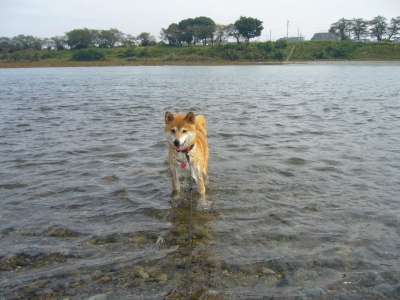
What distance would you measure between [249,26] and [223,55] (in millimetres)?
25235

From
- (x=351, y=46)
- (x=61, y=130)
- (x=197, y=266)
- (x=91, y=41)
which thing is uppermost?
(x=91, y=41)

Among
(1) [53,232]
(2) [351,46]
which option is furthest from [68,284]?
(2) [351,46]

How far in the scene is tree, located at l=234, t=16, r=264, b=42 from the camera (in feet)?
354

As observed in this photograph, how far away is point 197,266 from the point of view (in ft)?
12.6

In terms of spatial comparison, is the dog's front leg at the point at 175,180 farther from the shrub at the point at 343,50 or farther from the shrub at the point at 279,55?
the shrub at the point at 343,50

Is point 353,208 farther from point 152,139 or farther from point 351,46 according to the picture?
point 351,46

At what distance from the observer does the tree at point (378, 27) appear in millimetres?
104188

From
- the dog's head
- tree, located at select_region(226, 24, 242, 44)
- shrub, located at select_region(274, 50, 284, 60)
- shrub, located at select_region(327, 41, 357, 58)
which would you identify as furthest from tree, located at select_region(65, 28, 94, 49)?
the dog's head

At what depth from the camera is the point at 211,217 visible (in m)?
5.12

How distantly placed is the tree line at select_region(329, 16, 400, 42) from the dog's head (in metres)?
121

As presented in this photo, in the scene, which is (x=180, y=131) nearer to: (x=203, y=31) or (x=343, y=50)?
(x=343, y=50)

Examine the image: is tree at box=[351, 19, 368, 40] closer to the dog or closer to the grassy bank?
the grassy bank

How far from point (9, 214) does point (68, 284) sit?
226cm

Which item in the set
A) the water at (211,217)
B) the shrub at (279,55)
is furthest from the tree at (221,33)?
the water at (211,217)
